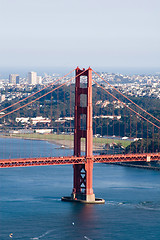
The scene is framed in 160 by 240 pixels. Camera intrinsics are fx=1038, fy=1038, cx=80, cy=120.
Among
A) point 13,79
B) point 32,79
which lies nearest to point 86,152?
point 32,79

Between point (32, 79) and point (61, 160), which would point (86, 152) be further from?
point (32, 79)

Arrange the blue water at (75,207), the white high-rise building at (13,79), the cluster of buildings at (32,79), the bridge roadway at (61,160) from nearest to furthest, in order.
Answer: the blue water at (75,207) < the bridge roadway at (61,160) < the cluster of buildings at (32,79) < the white high-rise building at (13,79)

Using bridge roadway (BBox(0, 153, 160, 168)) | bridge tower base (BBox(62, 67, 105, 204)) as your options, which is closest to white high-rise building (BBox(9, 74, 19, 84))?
bridge roadway (BBox(0, 153, 160, 168))

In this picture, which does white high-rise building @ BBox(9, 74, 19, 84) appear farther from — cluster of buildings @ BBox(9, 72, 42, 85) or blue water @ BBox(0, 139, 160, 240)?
blue water @ BBox(0, 139, 160, 240)

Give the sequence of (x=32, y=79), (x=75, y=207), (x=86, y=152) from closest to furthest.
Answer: (x=75, y=207), (x=86, y=152), (x=32, y=79)

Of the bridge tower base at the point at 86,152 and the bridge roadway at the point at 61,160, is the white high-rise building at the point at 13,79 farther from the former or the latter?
the bridge tower base at the point at 86,152

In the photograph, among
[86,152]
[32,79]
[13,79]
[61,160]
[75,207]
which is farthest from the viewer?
[13,79]

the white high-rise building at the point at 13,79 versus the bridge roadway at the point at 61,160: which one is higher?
the white high-rise building at the point at 13,79

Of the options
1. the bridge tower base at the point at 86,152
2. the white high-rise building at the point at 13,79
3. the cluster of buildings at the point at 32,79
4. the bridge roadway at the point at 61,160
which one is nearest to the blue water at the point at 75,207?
the bridge tower base at the point at 86,152
